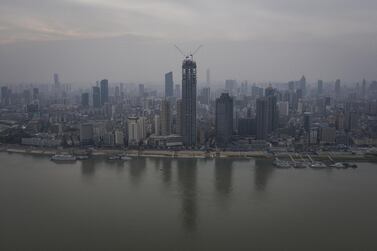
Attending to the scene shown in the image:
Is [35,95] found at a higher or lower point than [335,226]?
higher

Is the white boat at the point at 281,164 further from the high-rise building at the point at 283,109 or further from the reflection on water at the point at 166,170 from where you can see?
the high-rise building at the point at 283,109

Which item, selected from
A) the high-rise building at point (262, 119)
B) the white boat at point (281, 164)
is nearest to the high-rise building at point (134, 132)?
the high-rise building at point (262, 119)

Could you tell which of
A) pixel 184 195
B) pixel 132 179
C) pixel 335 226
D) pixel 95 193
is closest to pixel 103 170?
pixel 132 179

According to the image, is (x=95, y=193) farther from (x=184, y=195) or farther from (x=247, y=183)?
(x=247, y=183)

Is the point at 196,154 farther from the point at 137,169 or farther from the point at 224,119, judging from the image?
the point at 224,119

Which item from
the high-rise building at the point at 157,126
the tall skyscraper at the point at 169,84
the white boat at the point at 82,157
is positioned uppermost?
the tall skyscraper at the point at 169,84

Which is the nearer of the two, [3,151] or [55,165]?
[55,165]

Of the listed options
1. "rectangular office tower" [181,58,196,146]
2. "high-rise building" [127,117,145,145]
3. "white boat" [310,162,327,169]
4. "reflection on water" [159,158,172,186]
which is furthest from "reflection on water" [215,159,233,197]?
"high-rise building" [127,117,145,145]
